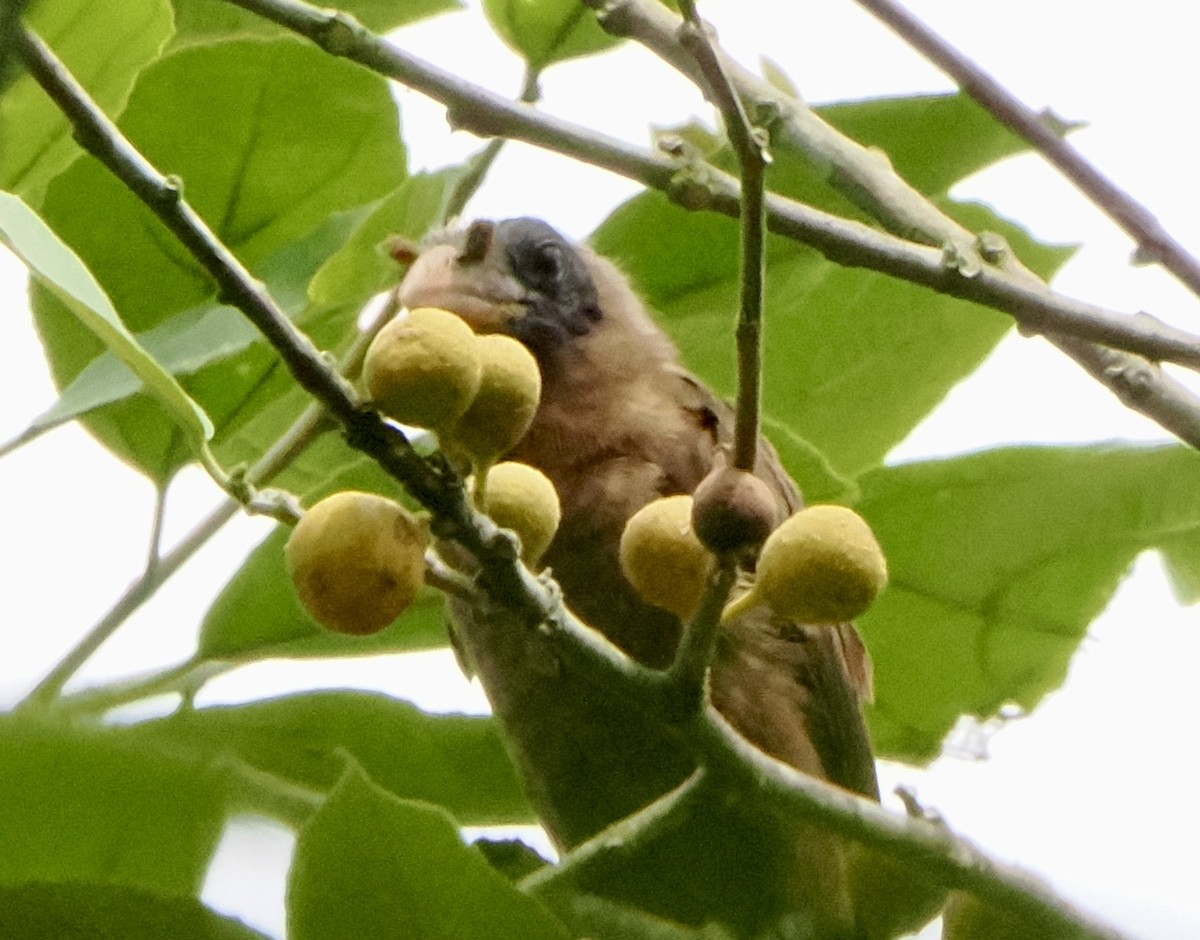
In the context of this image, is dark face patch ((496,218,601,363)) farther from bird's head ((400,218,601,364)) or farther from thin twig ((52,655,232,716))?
thin twig ((52,655,232,716))

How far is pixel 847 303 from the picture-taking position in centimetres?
113

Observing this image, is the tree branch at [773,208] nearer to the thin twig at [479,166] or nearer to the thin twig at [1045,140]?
the thin twig at [1045,140]

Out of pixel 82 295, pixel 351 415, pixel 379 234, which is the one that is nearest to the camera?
pixel 351 415

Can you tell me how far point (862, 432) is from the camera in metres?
1.16

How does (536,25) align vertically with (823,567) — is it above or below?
above

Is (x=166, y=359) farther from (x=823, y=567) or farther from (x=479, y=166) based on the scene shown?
(x=823, y=567)

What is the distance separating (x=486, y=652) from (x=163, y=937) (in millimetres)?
715

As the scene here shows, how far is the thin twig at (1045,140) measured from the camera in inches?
36.5

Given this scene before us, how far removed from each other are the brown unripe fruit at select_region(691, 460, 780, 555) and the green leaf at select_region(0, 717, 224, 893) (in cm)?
31

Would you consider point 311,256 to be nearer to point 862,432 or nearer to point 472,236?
A: point 472,236

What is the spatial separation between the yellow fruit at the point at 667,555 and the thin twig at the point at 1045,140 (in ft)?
1.29

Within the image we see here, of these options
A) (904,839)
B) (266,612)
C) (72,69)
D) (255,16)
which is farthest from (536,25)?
(904,839)

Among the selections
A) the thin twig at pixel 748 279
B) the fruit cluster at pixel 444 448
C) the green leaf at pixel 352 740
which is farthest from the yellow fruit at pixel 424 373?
the green leaf at pixel 352 740

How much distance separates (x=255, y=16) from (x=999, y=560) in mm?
649
